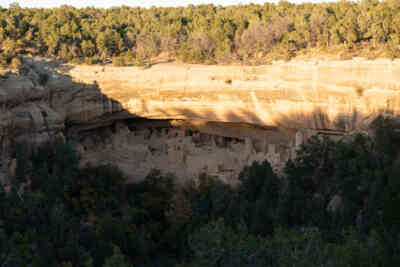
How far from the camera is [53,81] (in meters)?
17.2

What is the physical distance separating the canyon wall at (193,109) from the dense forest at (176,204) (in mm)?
750

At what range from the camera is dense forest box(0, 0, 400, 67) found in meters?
17.0

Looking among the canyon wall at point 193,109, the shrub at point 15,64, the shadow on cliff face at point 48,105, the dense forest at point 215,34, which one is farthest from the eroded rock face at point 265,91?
the shrub at point 15,64

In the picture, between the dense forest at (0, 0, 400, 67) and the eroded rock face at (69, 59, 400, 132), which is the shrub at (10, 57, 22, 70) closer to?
the dense forest at (0, 0, 400, 67)

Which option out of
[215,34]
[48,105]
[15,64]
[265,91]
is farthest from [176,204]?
[215,34]

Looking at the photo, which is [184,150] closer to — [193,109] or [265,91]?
[193,109]

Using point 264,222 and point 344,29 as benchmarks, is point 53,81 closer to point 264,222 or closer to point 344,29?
point 264,222

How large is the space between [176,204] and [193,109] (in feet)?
12.5

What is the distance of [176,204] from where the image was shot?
1627 cm

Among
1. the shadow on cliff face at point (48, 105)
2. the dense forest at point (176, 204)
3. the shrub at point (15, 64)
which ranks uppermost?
the shrub at point (15, 64)

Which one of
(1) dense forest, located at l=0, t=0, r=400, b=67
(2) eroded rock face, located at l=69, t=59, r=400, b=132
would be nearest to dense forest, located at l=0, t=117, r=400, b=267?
(2) eroded rock face, located at l=69, t=59, r=400, b=132

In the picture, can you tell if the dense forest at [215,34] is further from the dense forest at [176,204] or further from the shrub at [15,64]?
the dense forest at [176,204]

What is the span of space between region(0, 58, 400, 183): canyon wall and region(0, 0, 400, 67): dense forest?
38.9 inches

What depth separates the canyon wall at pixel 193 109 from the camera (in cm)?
1504
